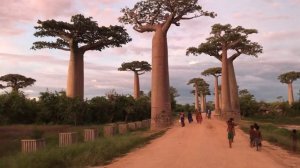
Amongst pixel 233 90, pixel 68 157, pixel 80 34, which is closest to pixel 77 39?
pixel 80 34

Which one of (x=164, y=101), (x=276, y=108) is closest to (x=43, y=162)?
(x=164, y=101)

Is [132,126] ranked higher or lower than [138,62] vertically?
lower

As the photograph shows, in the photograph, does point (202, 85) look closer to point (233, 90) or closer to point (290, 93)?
point (290, 93)

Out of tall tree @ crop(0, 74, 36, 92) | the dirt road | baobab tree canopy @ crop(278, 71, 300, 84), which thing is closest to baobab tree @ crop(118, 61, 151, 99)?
tall tree @ crop(0, 74, 36, 92)

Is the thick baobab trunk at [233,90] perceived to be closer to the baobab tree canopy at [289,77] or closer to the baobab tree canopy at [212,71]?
the baobab tree canopy at [212,71]

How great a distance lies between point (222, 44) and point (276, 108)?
2739 centimetres

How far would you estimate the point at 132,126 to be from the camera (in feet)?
92.9

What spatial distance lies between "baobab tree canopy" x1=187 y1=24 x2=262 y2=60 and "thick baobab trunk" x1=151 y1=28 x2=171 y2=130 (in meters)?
12.6

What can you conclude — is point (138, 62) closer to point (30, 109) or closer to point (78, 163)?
point (30, 109)

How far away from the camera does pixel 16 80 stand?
186 ft

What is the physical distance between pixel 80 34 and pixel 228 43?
15149 mm

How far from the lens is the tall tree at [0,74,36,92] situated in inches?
2201

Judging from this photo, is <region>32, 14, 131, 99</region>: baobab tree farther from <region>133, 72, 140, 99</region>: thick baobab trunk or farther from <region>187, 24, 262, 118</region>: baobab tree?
<region>133, 72, 140, 99</region>: thick baobab trunk

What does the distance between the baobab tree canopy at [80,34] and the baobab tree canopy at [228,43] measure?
8.84m
